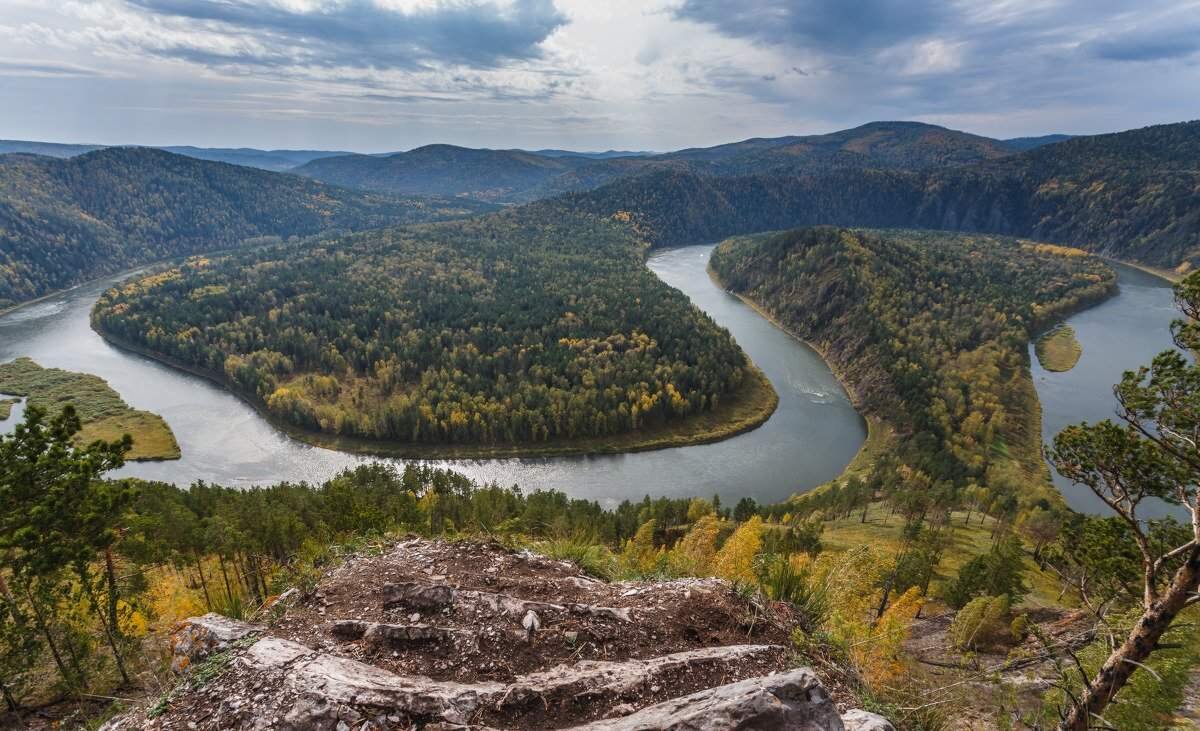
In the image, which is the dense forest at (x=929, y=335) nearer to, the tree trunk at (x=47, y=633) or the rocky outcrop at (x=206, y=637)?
the rocky outcrop at (x=206, y=637)

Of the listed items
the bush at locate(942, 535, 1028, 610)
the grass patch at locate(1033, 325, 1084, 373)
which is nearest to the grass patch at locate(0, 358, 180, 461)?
the bush at locate(942, 535, 1028, 610)

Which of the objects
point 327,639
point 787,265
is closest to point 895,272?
point 787,265

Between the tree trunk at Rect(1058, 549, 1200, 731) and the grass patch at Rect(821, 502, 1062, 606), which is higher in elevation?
the tree trunk at Rect(1058, 549, 1200, 731)

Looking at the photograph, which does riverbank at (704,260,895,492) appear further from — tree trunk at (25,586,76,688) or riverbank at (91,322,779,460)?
tree trunk at (25,586,76,688)

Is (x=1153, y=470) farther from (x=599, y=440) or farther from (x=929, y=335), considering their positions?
(x=929, y=335)

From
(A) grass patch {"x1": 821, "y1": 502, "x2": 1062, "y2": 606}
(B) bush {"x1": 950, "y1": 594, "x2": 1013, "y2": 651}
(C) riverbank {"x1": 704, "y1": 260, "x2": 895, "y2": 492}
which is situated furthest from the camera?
(C) riverbank {"x1": 704, "y1": 260, "x2": 895, "y2": 492}

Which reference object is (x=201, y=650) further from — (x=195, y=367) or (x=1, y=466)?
(x=195, y=367)

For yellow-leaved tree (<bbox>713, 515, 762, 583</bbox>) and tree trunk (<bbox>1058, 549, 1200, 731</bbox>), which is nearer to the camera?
tree trunk (<bbox>1058, 549, 1200, 731</bbox>)
